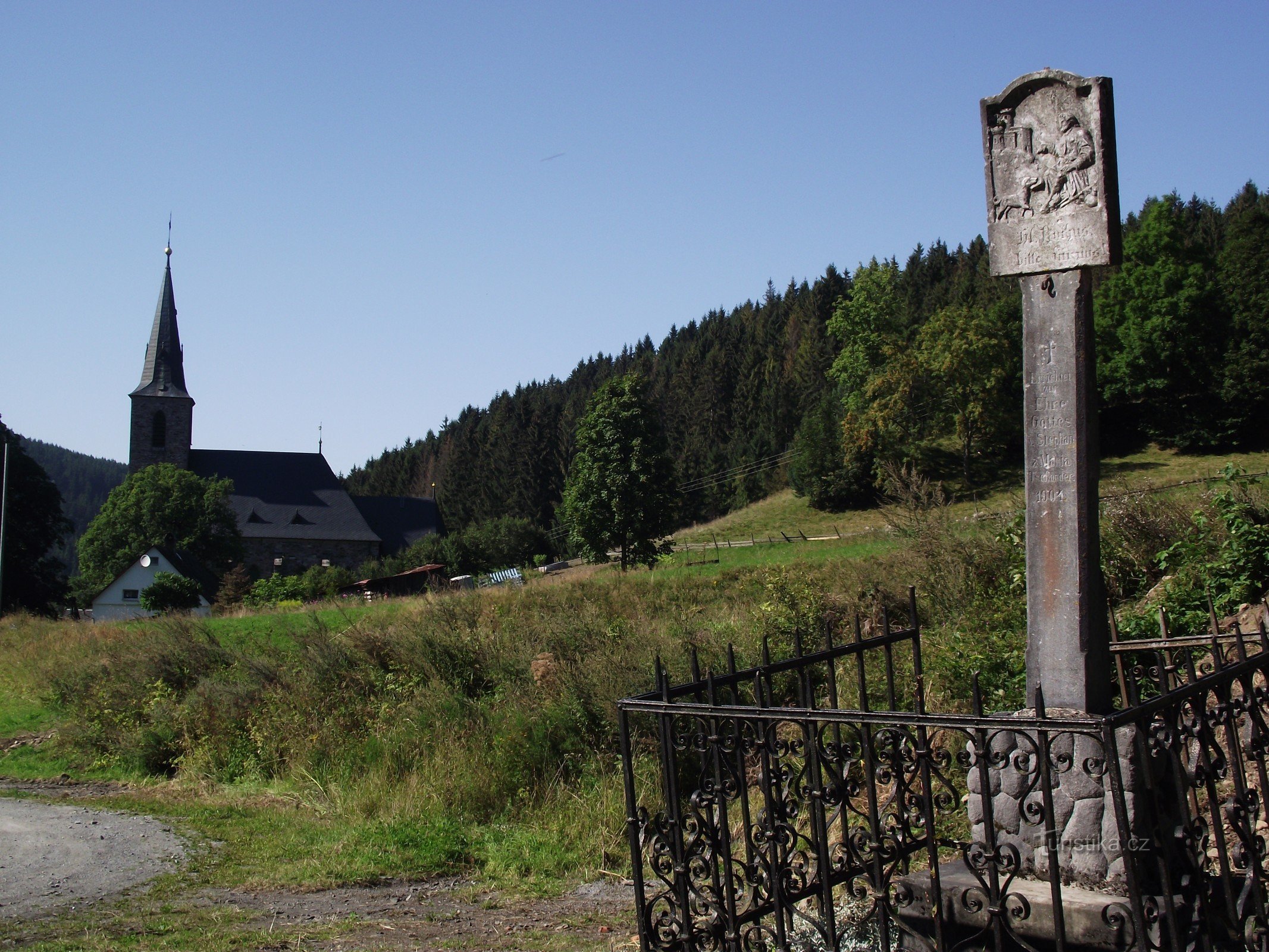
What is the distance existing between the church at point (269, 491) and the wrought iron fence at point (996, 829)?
57984 mm

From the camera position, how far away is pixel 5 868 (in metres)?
8.11

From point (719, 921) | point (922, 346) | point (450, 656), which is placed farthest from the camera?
point (922, 346)

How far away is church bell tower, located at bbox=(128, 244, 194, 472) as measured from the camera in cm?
6034

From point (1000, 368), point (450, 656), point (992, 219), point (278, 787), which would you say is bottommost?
point (278, 787)

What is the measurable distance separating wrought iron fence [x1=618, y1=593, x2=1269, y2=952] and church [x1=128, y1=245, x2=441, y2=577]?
58.0 m

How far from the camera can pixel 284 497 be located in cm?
6625

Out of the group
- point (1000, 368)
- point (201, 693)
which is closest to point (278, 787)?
point (201, 693)

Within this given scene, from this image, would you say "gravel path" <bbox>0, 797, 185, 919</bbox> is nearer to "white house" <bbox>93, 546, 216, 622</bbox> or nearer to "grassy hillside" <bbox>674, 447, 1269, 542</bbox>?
"grassy hillside" <bbox>674, 447, 1269, 542</bbox>

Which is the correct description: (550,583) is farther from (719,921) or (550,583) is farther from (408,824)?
(719,921)

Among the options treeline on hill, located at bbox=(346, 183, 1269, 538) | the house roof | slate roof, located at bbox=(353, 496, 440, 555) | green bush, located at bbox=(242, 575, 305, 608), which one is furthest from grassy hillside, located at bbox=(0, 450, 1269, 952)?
slate roof, located at bbox=(353, 496, 440, 555)

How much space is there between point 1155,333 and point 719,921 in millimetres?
51341

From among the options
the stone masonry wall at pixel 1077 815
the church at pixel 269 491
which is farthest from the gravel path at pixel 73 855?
the church at pixel 269 491

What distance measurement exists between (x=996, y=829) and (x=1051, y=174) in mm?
2627

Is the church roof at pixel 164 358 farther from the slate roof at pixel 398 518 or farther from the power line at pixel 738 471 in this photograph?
the power line at pixel 738 471
